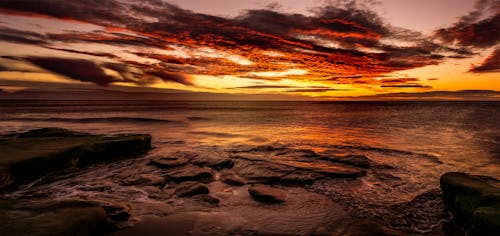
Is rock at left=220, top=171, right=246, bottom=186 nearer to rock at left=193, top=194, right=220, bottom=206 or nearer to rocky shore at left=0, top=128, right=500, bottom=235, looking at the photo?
rocky shore at left=0, top=128, right=500, bottom=235

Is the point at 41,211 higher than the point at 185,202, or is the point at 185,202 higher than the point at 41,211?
the point at 41,211

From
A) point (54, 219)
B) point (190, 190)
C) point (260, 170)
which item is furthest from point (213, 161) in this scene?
point (54, 219)

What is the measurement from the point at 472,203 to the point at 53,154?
14.0 metres

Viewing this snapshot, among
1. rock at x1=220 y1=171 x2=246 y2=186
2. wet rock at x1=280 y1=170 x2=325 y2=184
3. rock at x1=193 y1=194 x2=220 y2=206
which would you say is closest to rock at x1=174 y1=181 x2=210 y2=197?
rock at x1=193 y1=194 x2=220 y2=206

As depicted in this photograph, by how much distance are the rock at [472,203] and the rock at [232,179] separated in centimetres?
615

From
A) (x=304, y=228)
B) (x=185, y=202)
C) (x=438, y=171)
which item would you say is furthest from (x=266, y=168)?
(x=438, y=171)

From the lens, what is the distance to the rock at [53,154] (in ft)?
31.0

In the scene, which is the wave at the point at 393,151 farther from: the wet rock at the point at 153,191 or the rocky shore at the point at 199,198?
the wet rock at the point at 153,191

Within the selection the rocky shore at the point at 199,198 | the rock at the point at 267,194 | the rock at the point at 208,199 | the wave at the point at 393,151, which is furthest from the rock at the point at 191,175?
the wave at the point at 393,151

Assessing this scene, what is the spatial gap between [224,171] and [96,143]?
6959 mm

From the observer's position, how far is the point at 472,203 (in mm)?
6219

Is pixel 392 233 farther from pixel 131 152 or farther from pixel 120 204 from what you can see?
pixel 131 152

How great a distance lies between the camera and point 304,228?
6402 mm

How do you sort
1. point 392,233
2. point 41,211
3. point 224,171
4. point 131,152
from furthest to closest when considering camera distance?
point 131,152 → point 224,171 → point 41,211 → point 392,233
